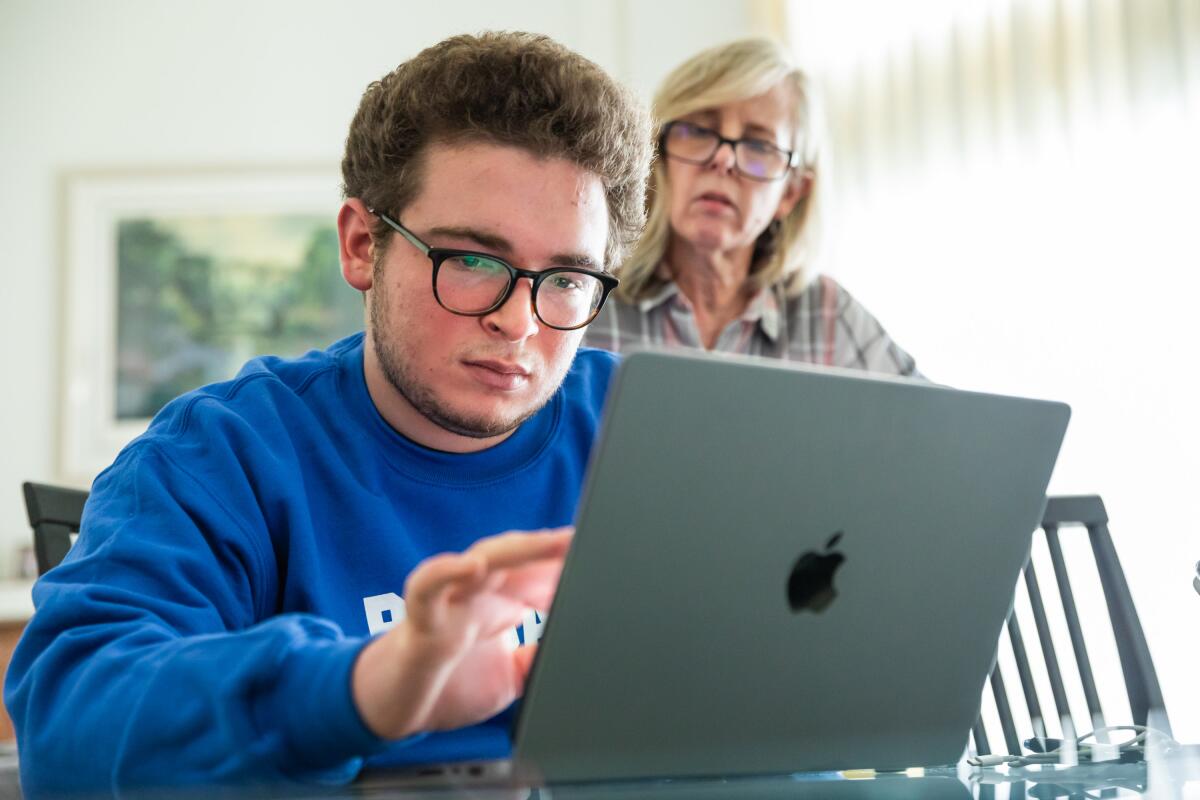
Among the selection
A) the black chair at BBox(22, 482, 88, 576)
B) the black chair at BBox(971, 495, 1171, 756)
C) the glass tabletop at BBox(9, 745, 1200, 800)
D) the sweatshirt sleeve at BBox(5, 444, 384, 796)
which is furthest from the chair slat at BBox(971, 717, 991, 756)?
the black chair at BBox(22, 482, 88, 576)

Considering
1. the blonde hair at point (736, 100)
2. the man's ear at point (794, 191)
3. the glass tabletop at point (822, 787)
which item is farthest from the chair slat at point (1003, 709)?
the man's ear at point (794, 191)

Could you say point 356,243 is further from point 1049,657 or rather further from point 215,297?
point 215,297

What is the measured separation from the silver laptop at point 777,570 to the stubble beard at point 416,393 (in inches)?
17.6

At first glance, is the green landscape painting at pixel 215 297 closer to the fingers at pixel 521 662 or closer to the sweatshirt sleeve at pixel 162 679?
the sweatshirt sleeve at pixel 162 679

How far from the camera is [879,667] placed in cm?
79

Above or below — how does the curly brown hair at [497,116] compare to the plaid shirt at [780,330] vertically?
above

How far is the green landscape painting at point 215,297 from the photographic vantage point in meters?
3.84

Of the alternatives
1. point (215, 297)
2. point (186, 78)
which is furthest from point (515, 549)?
point (186, 78)

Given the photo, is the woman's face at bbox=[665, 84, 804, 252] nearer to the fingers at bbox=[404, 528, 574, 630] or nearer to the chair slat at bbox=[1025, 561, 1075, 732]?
the chair slat at bbox=[1025, 561, 1075, 732]

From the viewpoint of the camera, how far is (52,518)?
127 cm

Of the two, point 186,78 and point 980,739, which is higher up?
point 186,78

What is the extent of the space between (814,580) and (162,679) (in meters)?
0.39

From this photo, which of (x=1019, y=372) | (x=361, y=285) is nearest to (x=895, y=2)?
(x=1019, y=372)

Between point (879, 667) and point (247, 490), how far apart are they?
0.53 metres
